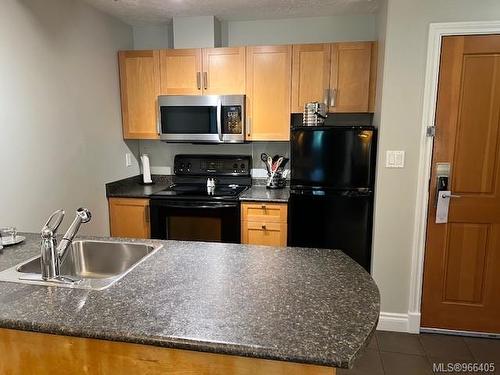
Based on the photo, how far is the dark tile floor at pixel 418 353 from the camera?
2.16 metres

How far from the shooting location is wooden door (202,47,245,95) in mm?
3031

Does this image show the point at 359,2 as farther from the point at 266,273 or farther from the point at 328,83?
the point at 266,273

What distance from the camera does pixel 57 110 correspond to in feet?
8.08

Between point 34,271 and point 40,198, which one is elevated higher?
point 40,198

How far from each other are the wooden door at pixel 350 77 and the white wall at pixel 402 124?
522 millimetres

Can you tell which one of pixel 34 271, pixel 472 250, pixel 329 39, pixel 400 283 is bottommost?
pixel 400 283

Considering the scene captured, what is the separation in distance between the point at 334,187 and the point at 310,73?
102 cm

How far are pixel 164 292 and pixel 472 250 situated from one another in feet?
7.29

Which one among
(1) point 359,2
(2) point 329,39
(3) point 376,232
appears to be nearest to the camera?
(3) point 376,232

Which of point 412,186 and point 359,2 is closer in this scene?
point 412,186

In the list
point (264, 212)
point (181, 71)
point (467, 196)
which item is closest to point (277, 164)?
point (264, 212)

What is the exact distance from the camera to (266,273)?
1366 mm

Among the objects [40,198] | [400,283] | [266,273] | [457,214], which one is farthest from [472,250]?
[40,198]

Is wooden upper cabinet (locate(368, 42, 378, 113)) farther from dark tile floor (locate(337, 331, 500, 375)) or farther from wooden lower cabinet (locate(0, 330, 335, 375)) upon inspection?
wooden lower cabinet (locate(0, 330, 335, 375))
